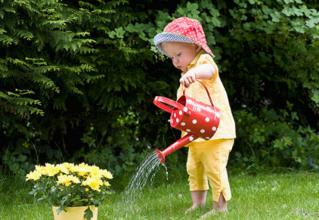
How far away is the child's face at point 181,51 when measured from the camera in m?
4.51

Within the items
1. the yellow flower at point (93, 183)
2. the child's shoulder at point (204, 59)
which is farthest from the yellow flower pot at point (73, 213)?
the child's shoulder at point (204, 59)

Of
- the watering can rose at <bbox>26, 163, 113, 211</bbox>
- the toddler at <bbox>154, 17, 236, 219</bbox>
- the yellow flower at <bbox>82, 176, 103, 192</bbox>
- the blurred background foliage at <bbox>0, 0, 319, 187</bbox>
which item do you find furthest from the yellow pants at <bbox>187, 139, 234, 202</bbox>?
the blurred background foliage at <bbox>0, 0, 319, 187</bbox>

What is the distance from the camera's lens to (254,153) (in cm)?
717

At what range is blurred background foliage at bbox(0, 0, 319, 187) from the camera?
5562 millimetres

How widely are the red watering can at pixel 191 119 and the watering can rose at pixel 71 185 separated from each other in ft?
1.39

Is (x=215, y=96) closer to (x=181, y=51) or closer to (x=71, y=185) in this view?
(x=181, y=51)

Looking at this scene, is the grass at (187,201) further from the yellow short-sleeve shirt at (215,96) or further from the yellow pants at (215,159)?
the yellow short-sleeve shirt at (215,96)

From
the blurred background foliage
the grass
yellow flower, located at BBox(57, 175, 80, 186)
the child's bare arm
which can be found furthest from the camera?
the blurred background foliage

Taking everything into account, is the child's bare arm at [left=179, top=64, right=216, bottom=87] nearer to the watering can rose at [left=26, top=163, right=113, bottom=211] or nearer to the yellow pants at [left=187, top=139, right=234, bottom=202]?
the yellow pants at [left=187, top=139, right=234, bottom=202]

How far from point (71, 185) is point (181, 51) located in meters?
1.25

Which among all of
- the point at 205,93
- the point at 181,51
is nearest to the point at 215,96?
the point at 205,93

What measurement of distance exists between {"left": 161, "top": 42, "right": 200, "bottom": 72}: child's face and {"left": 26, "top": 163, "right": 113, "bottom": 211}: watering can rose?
105cm

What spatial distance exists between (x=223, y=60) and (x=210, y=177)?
2803mm

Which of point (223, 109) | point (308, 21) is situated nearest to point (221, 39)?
point (308, 21)
